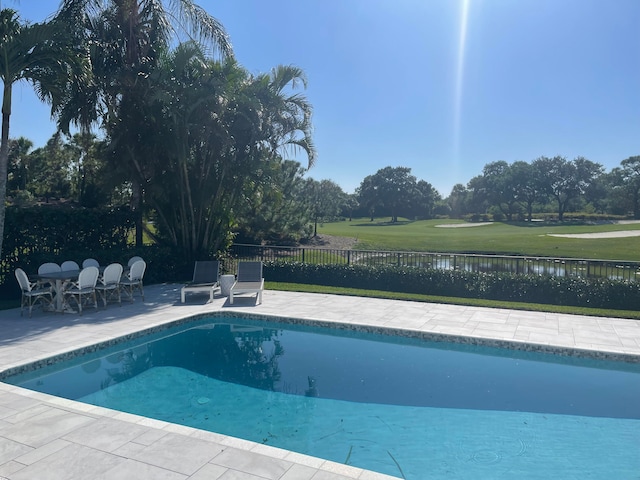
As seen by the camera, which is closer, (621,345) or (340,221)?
(621,345)

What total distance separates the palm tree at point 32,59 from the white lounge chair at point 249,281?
5.13 meters

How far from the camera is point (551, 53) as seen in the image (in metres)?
12.4

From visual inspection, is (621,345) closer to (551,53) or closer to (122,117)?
(551,53)

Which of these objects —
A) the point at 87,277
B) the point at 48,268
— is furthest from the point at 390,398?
the point at 48,268

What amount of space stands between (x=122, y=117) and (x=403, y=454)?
11686 mm

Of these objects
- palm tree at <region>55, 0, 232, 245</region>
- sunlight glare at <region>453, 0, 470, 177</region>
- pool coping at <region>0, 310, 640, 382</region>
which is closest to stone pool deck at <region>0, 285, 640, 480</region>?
pool coping at <region>0, 310, 640, 382</region>

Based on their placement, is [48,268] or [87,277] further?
[48,268]

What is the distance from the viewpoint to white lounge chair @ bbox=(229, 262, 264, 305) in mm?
10805

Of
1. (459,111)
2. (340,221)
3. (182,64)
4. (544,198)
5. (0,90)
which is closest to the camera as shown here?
(0,90)

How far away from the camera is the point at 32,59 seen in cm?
912

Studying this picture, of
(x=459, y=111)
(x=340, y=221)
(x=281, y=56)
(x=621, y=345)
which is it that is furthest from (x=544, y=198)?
(x=621, y=345)

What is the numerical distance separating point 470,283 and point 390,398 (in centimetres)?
671

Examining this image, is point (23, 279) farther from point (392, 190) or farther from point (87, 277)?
point (392, 190)

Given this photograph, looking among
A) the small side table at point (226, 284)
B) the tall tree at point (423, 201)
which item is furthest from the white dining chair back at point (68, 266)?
the tall tree at point (423, 201)
